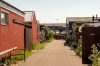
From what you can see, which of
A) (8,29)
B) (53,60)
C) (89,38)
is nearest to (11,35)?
(8,29)

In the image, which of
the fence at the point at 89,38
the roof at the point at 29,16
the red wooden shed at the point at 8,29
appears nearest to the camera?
the fence at the point at 89,38

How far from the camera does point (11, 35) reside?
14234 millimetres

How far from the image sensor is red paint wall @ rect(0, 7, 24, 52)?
1213 cm

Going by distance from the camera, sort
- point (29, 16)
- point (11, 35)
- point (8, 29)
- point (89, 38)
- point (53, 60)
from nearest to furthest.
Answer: point (89, 38), point (8, 29), point (53, 60), point (11, 35), point (29, 16)

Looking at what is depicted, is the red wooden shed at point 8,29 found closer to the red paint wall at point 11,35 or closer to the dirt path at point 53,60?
the red paint wall at point 11,35

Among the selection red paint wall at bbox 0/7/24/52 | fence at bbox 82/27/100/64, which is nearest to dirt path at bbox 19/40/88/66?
red paint wall at bbox 0/7/24/52

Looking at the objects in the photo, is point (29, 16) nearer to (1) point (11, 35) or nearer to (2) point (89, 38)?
(1) point (11, 35)

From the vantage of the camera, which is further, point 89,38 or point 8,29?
point 8,29

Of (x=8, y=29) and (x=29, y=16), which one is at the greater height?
(x=29, y=16)

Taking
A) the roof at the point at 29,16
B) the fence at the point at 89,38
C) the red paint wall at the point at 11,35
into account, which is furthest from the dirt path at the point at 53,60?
the roof at the point at 29,16

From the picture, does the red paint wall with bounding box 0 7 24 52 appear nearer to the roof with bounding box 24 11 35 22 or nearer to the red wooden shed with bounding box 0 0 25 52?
the red wooden shed with bounding box 0 0 25 52

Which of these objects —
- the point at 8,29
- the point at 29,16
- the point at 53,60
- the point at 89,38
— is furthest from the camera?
the point at 29,16

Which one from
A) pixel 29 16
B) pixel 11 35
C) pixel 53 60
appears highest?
pixel 29 16

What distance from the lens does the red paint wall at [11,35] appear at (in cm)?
1213
